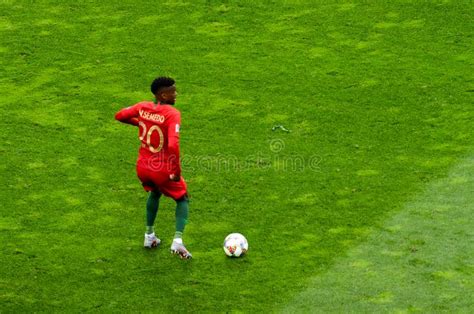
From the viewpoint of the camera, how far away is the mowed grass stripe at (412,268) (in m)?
11.1

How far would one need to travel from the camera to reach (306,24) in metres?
18.6

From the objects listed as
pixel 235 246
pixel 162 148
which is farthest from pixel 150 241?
pixel 162 148

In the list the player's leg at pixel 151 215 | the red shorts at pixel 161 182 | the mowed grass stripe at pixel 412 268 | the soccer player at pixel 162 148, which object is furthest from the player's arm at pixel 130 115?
the mowed grass stripe at pixel 412 268

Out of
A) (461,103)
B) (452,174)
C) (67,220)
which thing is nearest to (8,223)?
(67,220)

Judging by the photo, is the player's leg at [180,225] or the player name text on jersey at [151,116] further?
the player's leg at [180,225]

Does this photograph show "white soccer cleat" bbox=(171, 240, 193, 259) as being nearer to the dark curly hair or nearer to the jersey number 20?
the jersey number 20

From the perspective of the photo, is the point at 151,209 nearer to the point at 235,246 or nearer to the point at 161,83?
the point at 235,246

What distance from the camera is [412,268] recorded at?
1180cm

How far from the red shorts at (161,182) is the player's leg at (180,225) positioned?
0.10m

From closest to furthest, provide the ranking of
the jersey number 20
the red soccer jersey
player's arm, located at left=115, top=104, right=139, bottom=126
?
the red soccer jersey
the jersey number 20
player's arm, located at left=115, top=104, right=139, bottom=126

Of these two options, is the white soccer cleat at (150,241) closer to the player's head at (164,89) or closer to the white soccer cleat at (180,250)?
the white soccer cleat at (180,250)

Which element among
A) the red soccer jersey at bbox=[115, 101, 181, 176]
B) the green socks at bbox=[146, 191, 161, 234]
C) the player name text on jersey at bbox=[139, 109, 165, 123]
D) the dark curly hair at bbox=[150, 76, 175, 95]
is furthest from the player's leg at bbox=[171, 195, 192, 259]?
the dark curly hair at bbox=[150, 76, 175, 95]

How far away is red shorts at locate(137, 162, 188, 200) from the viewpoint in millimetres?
12023

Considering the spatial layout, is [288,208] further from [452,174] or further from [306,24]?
[306,24]
